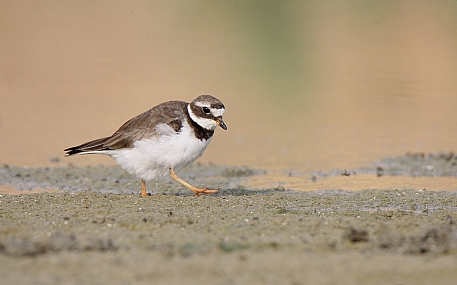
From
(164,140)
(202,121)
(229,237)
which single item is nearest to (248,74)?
(202,121)

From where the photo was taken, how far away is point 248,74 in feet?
65.3

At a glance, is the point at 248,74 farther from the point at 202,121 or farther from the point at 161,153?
the point at 161,153

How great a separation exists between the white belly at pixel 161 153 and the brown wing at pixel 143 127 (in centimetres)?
10

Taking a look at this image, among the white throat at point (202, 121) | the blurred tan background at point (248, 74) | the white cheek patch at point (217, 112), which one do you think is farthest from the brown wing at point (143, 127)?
the blurred tan background at point (248, 74)

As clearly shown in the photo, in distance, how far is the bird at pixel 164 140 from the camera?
9094 millimetres

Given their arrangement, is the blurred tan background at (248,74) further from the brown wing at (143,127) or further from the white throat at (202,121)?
the white throat at (202,121)

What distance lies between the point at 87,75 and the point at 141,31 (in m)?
6.07

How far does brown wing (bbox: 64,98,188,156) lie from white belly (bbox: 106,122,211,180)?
0.31ft

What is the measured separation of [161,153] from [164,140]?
0.18 metres

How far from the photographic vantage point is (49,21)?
26828mm

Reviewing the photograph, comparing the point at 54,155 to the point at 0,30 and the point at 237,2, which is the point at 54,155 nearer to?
the point at 0,30

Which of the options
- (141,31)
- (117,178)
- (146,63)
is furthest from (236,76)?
(117,178)

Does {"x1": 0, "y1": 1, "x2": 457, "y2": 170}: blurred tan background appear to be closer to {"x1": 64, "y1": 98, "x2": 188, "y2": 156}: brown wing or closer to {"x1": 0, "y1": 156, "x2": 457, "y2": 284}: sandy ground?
{"x1": 64, "y1": 98, "x2": 188, "y2": 156}: brown wing

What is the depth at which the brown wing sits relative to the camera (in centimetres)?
923
